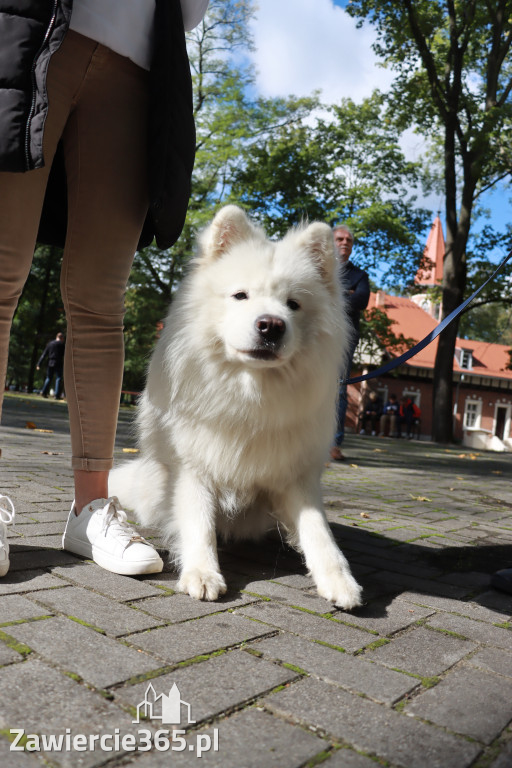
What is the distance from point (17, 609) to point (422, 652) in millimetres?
1193

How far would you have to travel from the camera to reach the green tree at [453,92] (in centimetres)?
1714

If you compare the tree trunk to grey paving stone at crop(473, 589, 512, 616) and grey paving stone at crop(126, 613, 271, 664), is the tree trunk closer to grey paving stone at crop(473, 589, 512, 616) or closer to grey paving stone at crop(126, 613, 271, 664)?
grey paving stone at crop(473, 589, 512, 616)

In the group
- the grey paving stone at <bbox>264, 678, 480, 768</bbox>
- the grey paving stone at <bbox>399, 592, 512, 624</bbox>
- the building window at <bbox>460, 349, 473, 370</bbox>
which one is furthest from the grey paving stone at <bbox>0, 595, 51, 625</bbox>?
the building window at <bbox>460, 349, 473, 370</bbox>

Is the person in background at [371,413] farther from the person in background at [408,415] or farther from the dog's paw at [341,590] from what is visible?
the dog's paw at [341,590]

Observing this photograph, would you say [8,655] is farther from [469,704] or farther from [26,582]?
[469,704]

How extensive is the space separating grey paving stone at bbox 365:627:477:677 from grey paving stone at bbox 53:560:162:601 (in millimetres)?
781

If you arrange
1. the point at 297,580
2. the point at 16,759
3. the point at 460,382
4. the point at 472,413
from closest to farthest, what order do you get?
the point at 16,759 < the point at 297,580 < the point at 460,382 < the point at 472,413

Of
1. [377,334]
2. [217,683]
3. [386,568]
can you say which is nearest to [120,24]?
[217,683]

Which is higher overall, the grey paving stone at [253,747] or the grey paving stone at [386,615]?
the grey paving stone at [253,747]

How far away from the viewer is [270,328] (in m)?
2.44

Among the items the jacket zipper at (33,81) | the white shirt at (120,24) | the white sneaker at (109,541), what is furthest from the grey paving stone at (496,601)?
the white shirt at (120,24)

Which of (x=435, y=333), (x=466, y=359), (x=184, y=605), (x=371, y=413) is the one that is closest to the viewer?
(x=184, y=605)

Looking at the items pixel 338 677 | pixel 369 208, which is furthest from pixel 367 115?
pixel 338 677

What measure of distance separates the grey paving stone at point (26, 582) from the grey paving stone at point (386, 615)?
969 millimetres
